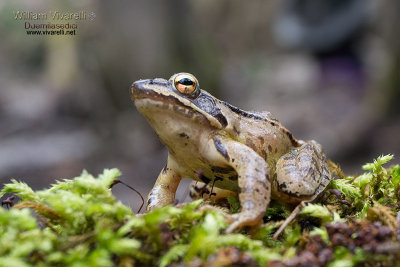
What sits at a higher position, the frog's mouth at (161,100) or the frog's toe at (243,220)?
the frog's mouth at (161,100)

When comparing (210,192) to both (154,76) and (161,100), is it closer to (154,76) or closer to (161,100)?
(161,100)

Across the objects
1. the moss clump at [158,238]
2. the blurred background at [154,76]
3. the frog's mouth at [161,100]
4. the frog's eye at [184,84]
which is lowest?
the moss clump at [158,238]

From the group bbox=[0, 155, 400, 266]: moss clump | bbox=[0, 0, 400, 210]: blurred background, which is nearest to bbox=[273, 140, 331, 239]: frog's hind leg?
bbox=[0, 155, 400, 266]: moss clump

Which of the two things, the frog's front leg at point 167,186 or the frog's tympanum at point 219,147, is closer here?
the frog's tympanum at point 219,147

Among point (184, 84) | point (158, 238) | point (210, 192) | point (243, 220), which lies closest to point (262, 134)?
point (210, 192)

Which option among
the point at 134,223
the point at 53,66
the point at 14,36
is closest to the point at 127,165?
the point at 53,66

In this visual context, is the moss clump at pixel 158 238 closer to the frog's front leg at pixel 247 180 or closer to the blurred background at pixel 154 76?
the frog's front leg at pixel 247 180

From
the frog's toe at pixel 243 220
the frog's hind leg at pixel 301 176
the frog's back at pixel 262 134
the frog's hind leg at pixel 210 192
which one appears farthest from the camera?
the frog's hind leg at pixel 210 192

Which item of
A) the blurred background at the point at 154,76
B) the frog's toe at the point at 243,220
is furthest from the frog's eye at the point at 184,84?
the blurred background at the point at 154,76
